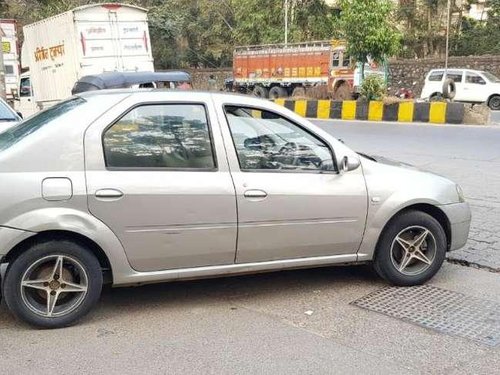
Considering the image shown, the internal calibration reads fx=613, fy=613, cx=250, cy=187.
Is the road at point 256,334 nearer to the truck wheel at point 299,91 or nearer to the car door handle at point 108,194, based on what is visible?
the car door handle at point 108,194

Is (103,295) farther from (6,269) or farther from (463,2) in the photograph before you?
(463,2)

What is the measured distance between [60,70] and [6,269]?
14.9m

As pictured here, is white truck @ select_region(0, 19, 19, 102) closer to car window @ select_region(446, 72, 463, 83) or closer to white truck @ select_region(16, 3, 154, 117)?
white truck @ select_region(16, 3, 154, 117)

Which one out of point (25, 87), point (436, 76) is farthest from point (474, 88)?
point (25, 87)

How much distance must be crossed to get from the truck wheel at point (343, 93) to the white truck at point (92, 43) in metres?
9.98

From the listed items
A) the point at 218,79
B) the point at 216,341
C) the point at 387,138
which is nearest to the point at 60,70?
the point at 387,138

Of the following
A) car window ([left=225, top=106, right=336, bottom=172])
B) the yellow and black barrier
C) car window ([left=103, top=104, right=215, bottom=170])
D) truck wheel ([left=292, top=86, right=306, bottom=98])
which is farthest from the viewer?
truck wheel ([left=292, top=86, right=306, bottom=98])

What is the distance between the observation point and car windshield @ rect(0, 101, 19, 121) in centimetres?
901

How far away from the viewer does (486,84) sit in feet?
80.6

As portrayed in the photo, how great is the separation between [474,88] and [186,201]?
23058 mm

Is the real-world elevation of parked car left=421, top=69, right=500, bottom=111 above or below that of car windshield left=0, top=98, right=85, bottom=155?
below

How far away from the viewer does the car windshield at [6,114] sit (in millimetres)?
9008

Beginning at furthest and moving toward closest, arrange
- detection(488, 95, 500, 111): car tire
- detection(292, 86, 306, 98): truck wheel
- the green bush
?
detection(292, 86, 306, 98): truck wheel, detection(488, 95, 500, 111): car tire, the green bush

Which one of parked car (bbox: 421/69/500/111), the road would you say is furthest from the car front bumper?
parked car (bbox: 421/69/500/111)
